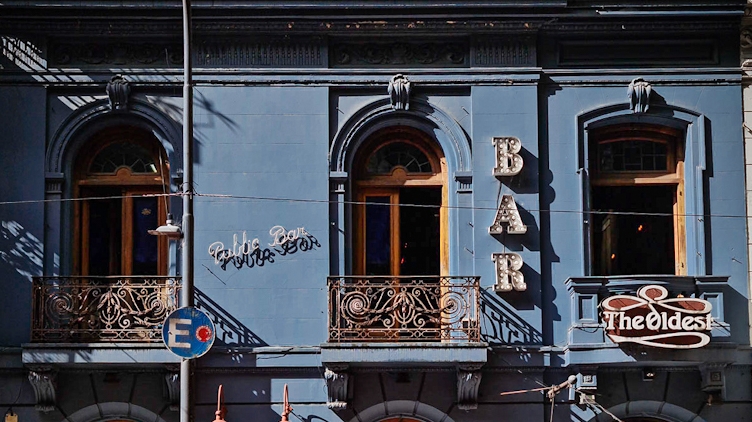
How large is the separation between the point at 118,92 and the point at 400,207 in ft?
16.3

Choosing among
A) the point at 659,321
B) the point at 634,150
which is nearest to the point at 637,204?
the point at 634,150

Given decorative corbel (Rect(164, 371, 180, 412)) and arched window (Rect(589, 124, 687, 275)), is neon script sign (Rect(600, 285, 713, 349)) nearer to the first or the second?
arched window (Rect(589, 124, 687, 275))

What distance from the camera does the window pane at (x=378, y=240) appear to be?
2198 cm

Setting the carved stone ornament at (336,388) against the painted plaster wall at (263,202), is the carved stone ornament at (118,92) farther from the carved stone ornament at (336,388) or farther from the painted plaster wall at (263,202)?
the carved stone ornament at (336,388)

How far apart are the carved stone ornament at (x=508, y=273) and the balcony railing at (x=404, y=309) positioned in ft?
1.42

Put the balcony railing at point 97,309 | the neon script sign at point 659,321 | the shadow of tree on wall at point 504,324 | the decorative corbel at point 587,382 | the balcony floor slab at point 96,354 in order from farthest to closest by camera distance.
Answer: the shadow of tree on wall at point 504,324, the decorative corbel at point 587,382, the balcony railing at point 97,309, the balcony floor slab at point 96,354, the neon script sign at point 659,321

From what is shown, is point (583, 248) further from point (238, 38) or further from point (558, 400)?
point (238, 38)

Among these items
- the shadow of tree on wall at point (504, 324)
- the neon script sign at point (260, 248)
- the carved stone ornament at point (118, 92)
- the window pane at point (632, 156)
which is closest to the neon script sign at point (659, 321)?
the shadow of tree on wall at point (504, 324)

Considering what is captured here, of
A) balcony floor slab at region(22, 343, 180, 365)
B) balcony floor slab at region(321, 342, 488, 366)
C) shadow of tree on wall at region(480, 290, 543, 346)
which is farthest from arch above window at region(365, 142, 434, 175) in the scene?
balcony floor slab at region(22, 343, 180, 365)

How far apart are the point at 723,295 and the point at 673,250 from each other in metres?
1.26

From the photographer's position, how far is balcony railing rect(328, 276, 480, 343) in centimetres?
2067

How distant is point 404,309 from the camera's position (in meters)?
20.9

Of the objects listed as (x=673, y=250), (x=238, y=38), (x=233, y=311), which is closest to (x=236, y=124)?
(x=238, y=38)

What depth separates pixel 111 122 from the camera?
72.2 feet
